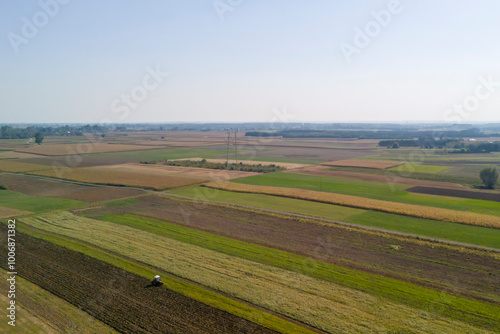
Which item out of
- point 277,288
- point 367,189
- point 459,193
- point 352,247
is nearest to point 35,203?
point 277,288

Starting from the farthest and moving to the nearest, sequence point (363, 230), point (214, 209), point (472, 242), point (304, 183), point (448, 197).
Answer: point (304, 183)
point (448, 197)
point (214, 209)
point (363, 230)
point (472, 242)

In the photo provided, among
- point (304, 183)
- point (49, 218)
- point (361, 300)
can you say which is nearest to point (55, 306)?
point (361, 300)

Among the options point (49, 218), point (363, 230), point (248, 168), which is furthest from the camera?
point (248, 168)

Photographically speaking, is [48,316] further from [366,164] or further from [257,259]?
[366,164]

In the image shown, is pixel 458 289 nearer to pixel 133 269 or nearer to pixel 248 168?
pixel 133 269

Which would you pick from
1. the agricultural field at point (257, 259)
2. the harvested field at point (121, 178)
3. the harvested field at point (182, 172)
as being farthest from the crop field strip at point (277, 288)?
the harvested field at point (182, 172)
